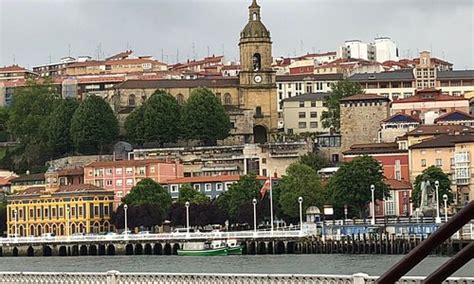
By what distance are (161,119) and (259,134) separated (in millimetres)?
12487

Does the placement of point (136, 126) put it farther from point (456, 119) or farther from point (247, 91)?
point (456, 119)

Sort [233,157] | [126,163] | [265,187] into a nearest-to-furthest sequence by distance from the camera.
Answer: [265,187] < [126,163] < [233,157]

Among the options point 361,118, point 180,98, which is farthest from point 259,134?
point 361,118

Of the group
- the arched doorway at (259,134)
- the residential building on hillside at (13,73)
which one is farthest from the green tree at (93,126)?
the residential building on hillside at (13,73)

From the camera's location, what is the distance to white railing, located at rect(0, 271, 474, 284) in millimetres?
13295

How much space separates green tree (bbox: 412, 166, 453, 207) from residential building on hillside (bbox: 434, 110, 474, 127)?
64.6 ft

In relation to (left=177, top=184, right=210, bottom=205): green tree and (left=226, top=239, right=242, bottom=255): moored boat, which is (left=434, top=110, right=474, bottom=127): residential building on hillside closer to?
(left=177, top=184, right=210, bottom=205): green tree

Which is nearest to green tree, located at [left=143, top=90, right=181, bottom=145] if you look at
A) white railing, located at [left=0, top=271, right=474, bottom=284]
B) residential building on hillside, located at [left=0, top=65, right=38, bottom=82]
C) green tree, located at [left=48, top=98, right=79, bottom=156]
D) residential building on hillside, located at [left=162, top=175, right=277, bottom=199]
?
green tree, located at [left=48, top=98, right=79, bottom=156]

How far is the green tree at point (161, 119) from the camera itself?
326 feet

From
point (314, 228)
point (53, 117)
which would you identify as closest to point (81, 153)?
point (53, 117)

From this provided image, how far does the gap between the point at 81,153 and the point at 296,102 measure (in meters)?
22.7

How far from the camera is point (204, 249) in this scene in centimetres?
6612

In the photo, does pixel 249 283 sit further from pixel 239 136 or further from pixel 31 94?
pixel 31 94

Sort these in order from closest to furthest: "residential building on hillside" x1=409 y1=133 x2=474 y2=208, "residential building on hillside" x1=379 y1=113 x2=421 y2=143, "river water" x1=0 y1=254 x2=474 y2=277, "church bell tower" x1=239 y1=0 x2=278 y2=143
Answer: "river water" x1=0 y1=254 x2=474 y2=277, "residential building on hillside" x1=409 y1=133 x2=474 y2=208, "residential building on hillside" x1=379 y1=113 x2=421 y2=143, "church bell tower" x1=239 y1=0 x2=278 y2=143
